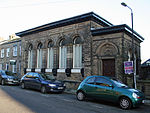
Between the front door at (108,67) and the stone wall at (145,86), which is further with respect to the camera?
the front door at (108,67)

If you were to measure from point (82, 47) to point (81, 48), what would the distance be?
0.39m

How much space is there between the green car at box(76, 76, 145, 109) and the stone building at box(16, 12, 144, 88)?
14.4 ft

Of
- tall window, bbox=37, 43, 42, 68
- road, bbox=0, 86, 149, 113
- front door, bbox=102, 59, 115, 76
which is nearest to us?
road, bbox=0, 86, 149, 113

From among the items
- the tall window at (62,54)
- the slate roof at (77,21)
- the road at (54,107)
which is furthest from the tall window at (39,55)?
the road at (54,107)

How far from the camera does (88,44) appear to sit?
15.3 metres

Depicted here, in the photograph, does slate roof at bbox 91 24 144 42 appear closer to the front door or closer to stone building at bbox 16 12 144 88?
stone building at bbox 16 12 144 88

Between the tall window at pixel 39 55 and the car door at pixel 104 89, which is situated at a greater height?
the tall window at pixel 39 55

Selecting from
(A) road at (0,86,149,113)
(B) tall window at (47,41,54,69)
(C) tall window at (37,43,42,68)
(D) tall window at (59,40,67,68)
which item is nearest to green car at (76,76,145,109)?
(A) road at (0,86,149,113)

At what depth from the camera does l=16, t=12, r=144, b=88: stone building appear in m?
13.8

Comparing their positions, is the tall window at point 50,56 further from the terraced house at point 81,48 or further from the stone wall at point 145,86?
the stone wall at point 145,86

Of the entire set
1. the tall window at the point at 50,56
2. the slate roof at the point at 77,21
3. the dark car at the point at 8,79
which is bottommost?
the dark car at the point at 8,79

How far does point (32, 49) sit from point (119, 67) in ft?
42.1

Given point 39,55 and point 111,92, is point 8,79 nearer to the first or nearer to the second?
point 39,55

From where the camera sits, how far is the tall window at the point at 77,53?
53.6 ft
